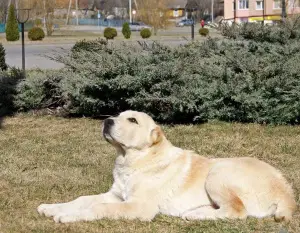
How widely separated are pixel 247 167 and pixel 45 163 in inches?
127

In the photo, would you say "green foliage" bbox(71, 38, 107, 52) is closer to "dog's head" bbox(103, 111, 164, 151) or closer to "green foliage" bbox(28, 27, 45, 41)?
"dog's head" bbox(103, 111, 164, 151)

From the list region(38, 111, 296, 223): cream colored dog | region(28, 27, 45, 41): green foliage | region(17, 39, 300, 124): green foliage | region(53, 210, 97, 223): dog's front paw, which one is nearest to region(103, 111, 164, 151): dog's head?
region(38, 111, 296, 223): cream colored dog

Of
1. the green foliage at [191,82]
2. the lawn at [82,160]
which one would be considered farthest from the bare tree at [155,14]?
the lawn at [82,160]

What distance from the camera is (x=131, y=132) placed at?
4.92 metres

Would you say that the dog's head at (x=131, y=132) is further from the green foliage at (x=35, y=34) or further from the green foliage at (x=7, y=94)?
the green foliage at (x=35, y=34)

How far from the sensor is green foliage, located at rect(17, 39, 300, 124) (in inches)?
366

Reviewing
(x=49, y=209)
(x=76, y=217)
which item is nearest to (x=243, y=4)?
(x=49, y=209)

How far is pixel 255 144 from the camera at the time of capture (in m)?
8.32

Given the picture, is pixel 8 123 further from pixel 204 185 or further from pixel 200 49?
pixel 204 185

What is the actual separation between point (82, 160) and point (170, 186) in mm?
2743

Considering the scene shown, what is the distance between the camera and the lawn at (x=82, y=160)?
4.77m

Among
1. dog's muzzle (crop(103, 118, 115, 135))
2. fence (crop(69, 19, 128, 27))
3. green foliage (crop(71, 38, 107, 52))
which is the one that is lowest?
dog's muzzle (crop(103, 118, 115, 135))

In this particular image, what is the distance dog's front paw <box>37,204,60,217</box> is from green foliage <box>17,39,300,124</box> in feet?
15.0

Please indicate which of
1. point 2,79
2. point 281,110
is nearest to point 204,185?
point 281,110
